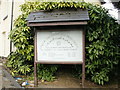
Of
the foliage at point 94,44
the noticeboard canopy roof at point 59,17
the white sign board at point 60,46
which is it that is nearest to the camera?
the noticeboard canopy roof at point 59,17

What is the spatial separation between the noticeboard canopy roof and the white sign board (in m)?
0.35

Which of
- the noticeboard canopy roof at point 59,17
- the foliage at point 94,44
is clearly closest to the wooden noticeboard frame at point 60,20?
the noticeboard canopy roof at point 59,17

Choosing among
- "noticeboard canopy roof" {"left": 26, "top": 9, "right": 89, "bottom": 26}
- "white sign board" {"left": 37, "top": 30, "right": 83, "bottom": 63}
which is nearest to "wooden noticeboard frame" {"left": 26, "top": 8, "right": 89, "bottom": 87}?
"noticeboard canopy roof" {"left": 26, "top": 9, "right": 89, "bottom": 26}

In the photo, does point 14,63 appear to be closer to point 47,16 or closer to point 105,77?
point 47,16

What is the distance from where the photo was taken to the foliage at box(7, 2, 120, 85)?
438 cm

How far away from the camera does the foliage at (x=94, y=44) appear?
438 cm

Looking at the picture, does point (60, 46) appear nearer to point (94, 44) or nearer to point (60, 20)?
point (60, 20)

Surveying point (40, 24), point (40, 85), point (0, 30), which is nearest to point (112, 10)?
point (40, 24)

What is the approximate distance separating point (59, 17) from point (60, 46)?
3.13 feet

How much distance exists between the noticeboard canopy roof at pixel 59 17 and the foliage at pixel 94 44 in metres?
0.22

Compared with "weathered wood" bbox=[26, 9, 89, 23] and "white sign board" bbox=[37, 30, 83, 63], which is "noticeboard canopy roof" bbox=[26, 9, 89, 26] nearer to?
"weathered wood" bbox=[26, 9, 89, 23]

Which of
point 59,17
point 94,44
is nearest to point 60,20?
point 59,17

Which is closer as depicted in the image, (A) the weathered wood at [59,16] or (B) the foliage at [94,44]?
(A) the weathered wood at [59,16]

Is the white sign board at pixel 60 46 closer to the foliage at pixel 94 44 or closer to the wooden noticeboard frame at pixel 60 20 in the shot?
the wooden noticeboard frame at pixel 60 20
